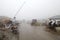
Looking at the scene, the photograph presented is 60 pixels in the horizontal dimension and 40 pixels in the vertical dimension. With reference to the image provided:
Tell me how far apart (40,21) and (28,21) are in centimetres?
11

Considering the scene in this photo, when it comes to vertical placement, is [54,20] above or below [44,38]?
above

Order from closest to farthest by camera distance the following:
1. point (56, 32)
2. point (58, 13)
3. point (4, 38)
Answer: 1. point (4, 38)
2. point (56, 32)
3. point (58, 13)

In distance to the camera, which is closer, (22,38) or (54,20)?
(22,38)

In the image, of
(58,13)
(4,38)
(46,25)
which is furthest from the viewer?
(58,13)

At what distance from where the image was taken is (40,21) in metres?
0.99

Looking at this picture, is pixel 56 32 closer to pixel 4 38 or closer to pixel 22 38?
pixel 22 38

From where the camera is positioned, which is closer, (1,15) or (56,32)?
(56,32)

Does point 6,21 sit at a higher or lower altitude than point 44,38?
higher

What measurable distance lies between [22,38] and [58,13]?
1.65ft

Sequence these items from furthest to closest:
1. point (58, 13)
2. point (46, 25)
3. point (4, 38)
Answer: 1. point (58, 13)
2. point (46, 25)
3. point (4, 38)

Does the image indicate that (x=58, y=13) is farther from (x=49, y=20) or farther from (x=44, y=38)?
(x=44, y=38)

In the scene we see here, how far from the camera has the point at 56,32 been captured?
86 centimetres

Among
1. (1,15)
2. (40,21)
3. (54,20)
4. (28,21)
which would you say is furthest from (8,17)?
(54,20)

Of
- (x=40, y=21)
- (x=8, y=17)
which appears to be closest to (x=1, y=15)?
(x=8, y=17)
